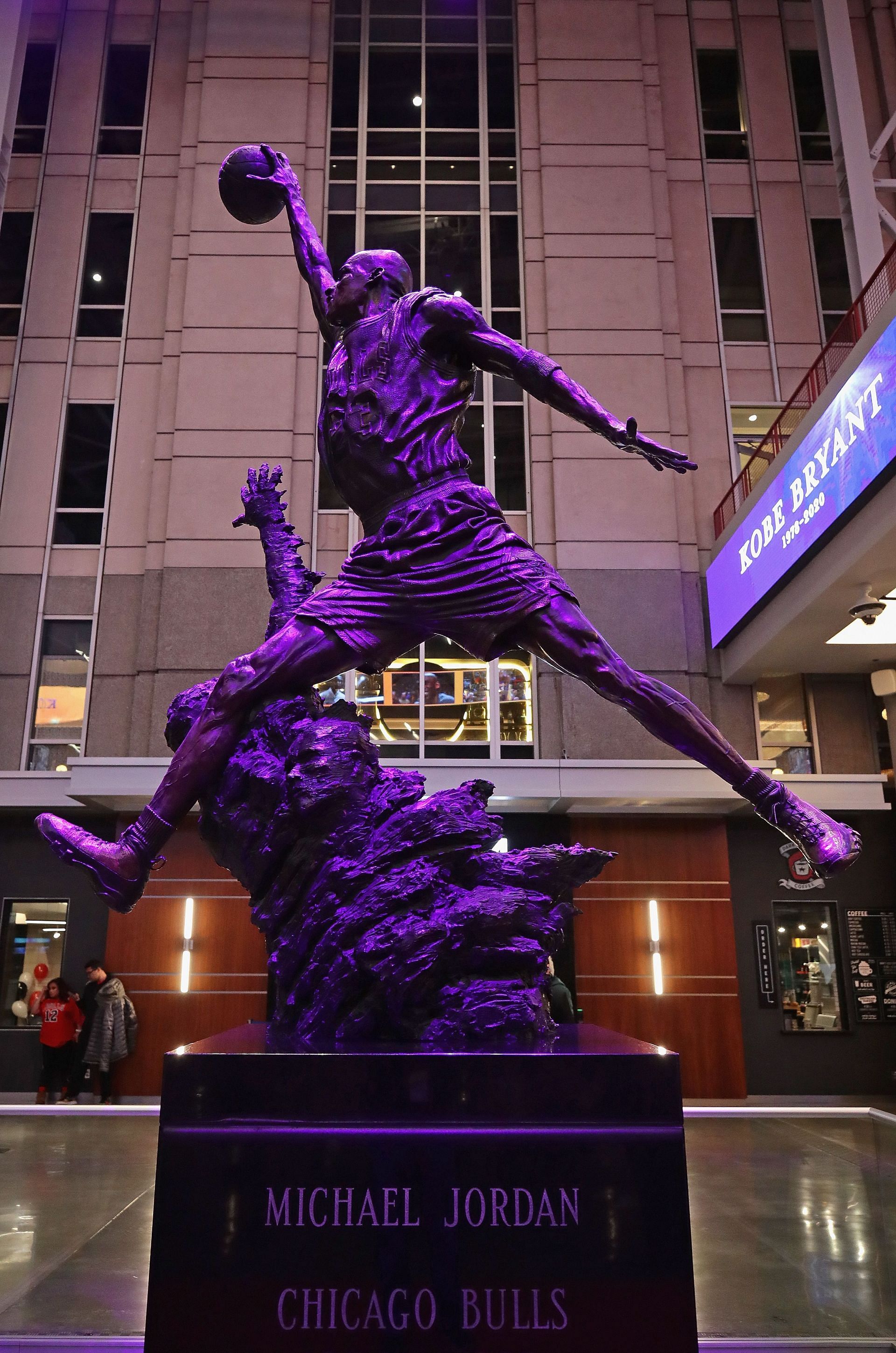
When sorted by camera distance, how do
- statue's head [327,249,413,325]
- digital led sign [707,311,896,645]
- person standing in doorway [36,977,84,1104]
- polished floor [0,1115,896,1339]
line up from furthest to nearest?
1. person standing in doorway [36,977,84,1104]
2. digital led sign [707,311,896,645]
3. statue's head [327,249,413,325]
4. polished floor [0,1115,896,1339]

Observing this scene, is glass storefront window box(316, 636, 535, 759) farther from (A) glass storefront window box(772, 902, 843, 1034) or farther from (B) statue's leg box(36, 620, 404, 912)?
(B) statue's leg box(36, 620, 404, 912)

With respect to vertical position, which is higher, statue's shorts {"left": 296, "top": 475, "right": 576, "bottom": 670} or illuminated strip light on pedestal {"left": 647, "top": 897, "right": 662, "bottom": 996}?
statue's shorts {"left": 296, "top": 475, "right": 576, "bottom": 670}

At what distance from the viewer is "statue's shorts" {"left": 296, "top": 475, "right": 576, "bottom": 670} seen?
11.8 feet

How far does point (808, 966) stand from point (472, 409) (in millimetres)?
9354

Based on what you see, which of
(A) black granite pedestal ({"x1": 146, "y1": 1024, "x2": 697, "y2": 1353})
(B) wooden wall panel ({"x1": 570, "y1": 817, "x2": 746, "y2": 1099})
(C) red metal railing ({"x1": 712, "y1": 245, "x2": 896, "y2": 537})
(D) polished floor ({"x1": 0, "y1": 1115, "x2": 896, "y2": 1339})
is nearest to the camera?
(A) black granite pedestal ({"x1": 146, "y1": 1024, "x2": 697, "y2": 1353})

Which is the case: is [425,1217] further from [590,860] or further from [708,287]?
[708,287]

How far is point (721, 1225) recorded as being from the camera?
13.3 feet

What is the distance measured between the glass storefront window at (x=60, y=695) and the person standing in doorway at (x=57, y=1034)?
3409 millimetres

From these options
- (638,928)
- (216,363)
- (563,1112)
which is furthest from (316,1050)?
(216,363)

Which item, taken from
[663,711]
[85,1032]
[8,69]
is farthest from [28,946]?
[663,711]

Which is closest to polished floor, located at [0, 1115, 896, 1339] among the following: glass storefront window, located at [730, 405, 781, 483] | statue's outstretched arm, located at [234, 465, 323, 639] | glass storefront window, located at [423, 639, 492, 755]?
statue's outstretched arm, located at [234, 465, 323, 639]

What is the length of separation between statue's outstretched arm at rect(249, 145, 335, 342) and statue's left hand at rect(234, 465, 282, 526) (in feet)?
2.46

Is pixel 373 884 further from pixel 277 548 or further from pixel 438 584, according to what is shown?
pixel 277 548

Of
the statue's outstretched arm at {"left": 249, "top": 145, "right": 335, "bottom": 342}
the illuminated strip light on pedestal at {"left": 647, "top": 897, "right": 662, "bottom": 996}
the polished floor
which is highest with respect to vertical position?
the statue's outstretched arm at {"left": 249, "top": 145, "right": 335, "bottom": 342}
